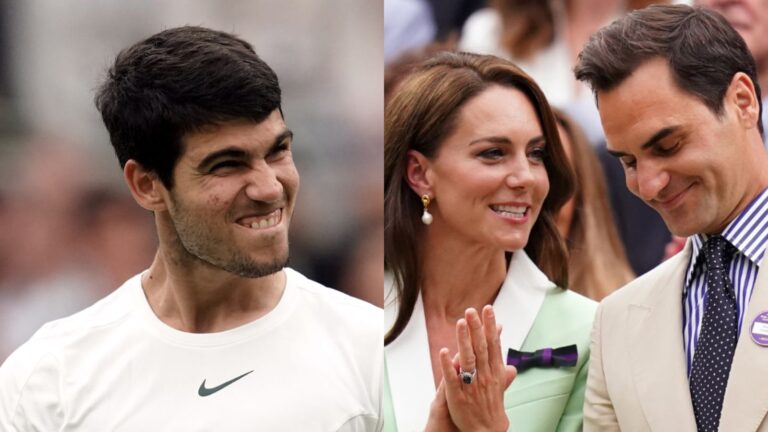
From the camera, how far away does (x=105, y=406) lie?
2621 mm

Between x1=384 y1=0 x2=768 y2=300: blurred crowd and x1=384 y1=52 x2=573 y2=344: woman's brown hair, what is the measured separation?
66mm

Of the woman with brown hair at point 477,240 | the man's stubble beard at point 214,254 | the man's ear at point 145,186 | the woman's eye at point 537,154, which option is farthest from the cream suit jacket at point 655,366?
the man's ear at point 145,186

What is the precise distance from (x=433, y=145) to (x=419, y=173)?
3.5 inches

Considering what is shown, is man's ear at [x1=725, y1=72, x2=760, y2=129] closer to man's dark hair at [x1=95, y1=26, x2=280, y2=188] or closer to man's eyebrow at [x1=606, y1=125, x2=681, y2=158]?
man's eyebrow at [x1=606, y1=125, x2=681, y2=158]

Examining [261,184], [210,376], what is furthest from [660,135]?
[210,376]

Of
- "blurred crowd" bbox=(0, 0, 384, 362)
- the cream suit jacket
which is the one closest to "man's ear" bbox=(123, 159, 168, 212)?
"blurred crowd" bbox=(0, 0, 384, 362)

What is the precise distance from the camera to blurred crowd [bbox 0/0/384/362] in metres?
2.79

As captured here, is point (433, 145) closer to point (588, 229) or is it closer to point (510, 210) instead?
point (510, 210)

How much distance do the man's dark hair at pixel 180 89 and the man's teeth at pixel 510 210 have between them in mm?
610

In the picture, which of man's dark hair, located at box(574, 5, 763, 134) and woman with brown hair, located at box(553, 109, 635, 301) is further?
woman with brown hair, located at box(553, 109, 635, 301)

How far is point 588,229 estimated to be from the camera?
279 cm

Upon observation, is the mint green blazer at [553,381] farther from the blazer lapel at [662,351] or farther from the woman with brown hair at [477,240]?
the blazer lapel at [662,351]

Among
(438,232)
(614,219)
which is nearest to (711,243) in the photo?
(614,219)

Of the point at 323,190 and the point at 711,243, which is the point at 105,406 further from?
the point at 711,243
